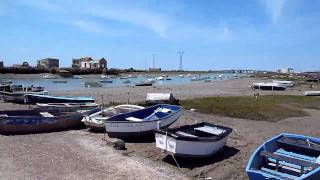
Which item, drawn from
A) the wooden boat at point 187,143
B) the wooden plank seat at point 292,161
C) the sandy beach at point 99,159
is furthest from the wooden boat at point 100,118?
the wooden plank seat at point 292,161

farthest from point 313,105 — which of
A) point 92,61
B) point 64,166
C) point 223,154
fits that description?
point 92,61

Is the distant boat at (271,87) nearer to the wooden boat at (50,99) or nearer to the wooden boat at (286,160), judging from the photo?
the wooden boat at (50,99)

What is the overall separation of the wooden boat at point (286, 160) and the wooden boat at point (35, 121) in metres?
11.4

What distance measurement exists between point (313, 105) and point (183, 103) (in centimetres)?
1175

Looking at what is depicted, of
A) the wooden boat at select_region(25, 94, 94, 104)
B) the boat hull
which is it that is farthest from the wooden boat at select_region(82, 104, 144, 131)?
the wooden boat at select_region(25, 94, 94, 104)

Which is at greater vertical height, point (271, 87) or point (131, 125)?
point (131, 125)

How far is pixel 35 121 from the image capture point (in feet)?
63.0

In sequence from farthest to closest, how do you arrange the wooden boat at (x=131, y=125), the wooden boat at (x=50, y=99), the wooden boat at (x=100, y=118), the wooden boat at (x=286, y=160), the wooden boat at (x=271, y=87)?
the wooden boat at (x=271, y=87) < the wooden boat at (x=50, y=99) < the wooden boat at (x=100, y=118) < the wooden boat at (x=131, y=125) < the wooden boat at (x=286, y=160)

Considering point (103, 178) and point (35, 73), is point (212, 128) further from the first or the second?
point (35, 73)

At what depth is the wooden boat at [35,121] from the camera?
18562mm

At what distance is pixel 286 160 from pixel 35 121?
12.7 m

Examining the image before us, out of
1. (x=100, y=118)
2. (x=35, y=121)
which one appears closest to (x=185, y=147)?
(x=100, y=118)

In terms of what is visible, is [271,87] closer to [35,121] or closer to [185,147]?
[35,121]

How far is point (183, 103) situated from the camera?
3075 centimetres
